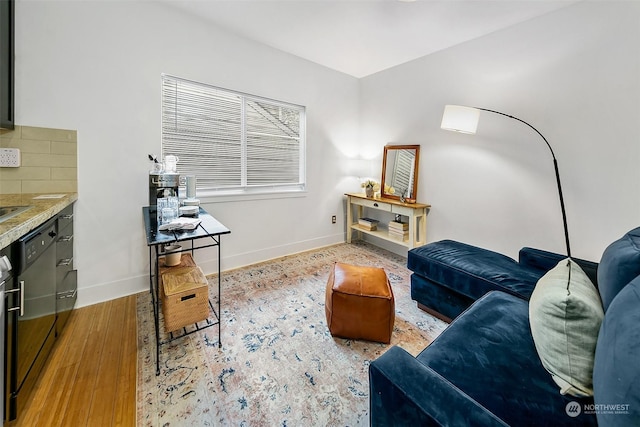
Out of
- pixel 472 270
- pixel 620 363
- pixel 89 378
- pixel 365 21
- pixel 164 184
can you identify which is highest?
pixel 365 21

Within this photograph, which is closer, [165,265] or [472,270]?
[472,270]

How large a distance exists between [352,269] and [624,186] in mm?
2195

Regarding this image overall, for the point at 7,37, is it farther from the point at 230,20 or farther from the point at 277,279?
the point at 277,279

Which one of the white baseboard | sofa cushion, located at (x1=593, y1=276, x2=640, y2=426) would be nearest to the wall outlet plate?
the white baseboard

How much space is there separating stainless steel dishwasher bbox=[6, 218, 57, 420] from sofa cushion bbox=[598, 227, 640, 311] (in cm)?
231

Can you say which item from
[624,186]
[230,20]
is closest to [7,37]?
[230,20]

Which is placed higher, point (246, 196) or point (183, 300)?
point (246, 196)

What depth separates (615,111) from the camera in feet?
6.73

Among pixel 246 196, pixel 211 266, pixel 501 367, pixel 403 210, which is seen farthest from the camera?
pixel 403 210

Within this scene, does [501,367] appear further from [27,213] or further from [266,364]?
[27,213]

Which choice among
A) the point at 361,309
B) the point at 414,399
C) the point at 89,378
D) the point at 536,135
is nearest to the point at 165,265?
the point at 89,378

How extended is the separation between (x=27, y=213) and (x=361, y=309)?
6.37 feet

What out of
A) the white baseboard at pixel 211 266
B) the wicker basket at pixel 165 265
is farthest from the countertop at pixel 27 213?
the white baseboard at pixel 211 266

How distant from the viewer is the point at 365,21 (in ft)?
8.38
